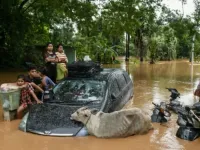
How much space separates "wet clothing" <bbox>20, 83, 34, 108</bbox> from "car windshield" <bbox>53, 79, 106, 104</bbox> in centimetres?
83

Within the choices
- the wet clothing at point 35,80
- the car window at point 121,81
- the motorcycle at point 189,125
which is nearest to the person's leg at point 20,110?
the wet clothing at point 35,80

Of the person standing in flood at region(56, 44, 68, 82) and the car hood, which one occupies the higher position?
the person standing in flood at region(56, 44, 68, 82)

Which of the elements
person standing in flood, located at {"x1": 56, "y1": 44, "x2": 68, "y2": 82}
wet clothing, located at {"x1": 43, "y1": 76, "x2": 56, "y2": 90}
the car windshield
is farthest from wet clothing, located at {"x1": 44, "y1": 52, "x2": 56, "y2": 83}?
the car windshield

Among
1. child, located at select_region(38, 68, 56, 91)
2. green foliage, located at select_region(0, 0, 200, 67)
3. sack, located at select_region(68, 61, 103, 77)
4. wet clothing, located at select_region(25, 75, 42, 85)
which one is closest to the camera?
sack, located at select_region(68, 61, 103, 77)

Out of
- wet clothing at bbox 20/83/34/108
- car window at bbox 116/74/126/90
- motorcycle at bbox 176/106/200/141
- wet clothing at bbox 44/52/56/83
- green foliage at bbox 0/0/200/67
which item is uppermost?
green foliage at bbox 0/0/200/67

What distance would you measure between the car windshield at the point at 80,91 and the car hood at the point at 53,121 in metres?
0.32

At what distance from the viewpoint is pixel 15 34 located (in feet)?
66.5

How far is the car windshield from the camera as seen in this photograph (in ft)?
23.8

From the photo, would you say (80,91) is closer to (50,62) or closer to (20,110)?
(20,110)

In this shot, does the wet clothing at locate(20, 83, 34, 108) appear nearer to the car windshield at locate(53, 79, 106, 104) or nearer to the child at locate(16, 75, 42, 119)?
the child at locate(16, 75, 42, 119)

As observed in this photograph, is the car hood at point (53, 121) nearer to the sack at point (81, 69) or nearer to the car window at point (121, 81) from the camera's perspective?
the sack at point (81, 69)

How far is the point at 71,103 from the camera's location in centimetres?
718

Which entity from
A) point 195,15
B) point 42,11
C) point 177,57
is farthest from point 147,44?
point 195,15

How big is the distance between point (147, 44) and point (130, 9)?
909 inches
